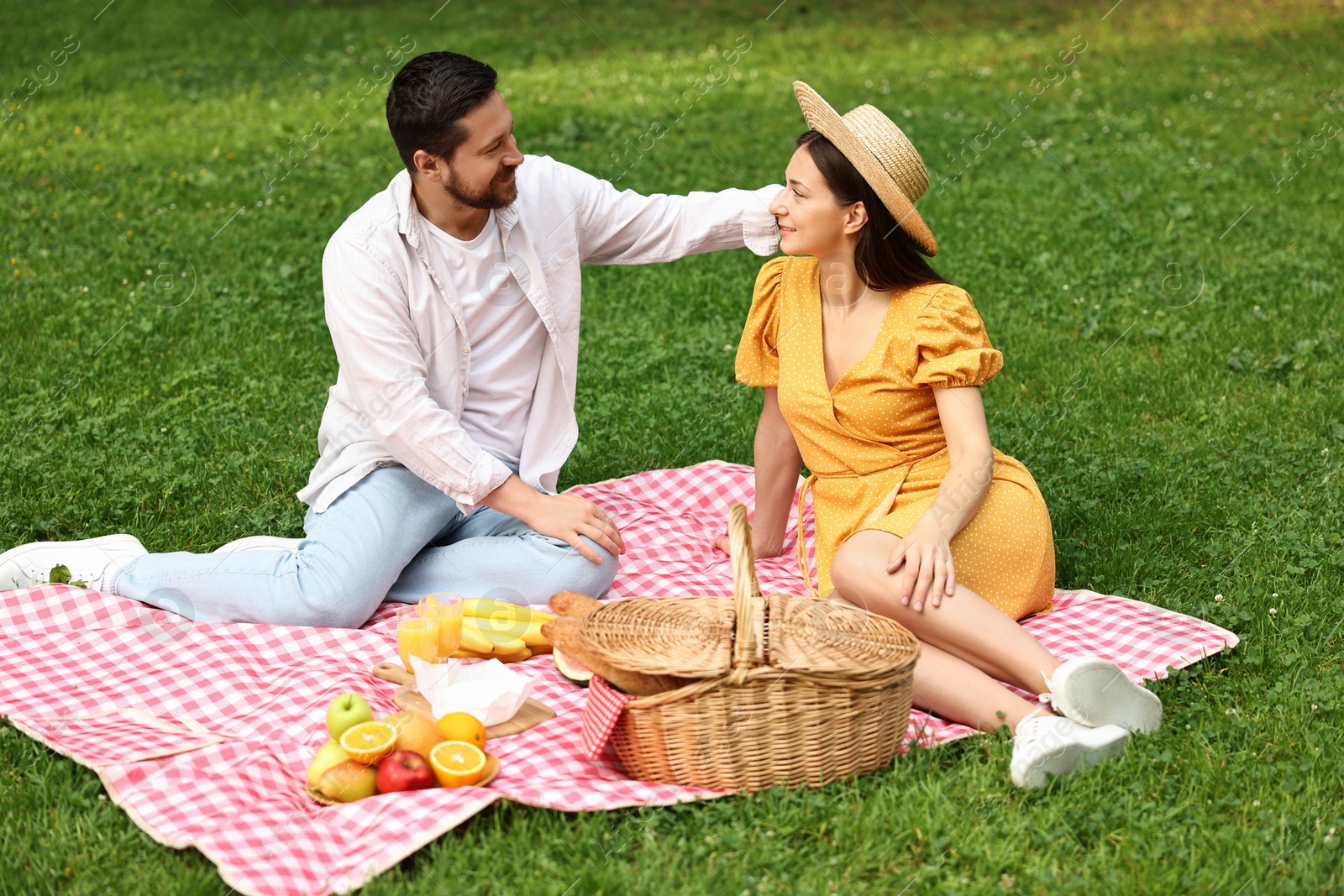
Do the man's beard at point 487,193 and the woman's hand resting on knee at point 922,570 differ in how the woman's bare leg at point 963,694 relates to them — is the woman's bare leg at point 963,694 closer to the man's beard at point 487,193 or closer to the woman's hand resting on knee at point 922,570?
the woman's hand resting on knee at point 922,570

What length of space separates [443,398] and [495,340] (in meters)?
0.26

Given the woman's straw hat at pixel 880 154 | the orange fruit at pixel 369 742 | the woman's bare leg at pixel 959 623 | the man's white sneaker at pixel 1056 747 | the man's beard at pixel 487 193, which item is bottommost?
the man's white sneaker at pixel 1056 747

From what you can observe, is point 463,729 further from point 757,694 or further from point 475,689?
point 757,694

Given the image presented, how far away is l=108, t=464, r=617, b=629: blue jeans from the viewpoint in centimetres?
397

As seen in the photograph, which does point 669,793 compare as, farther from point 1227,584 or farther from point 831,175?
point 1227,584

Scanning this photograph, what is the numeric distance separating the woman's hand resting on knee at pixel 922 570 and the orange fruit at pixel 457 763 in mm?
1165

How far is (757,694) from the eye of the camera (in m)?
2.93

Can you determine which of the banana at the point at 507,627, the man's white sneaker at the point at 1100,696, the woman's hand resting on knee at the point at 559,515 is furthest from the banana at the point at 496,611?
the man's white sneaker at the point at 1100,696

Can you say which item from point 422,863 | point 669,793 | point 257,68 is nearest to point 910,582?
point 669,793

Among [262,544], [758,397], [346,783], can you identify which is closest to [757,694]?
[346,783]

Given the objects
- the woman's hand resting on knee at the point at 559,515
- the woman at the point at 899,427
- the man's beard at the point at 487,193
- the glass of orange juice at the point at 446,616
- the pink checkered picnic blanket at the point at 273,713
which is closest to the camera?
the pink checkered picnic blanket at the point at 273,713

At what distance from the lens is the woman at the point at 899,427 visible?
3.43m

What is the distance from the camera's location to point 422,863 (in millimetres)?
2775

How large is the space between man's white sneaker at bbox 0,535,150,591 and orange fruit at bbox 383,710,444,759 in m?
1.43
